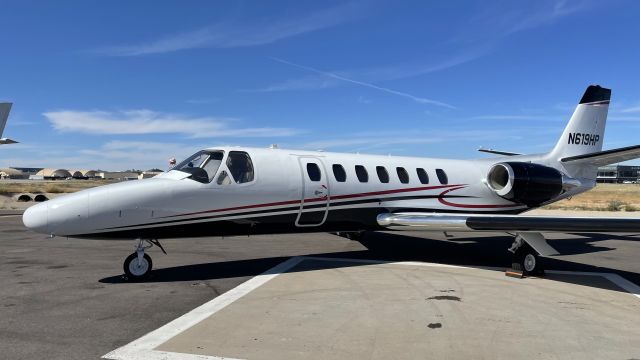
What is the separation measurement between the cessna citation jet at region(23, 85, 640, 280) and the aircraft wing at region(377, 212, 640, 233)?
2 cm

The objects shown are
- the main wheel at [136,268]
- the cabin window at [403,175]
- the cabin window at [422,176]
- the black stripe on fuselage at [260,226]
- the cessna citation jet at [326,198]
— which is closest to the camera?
the cessna citation jet at [326,198]

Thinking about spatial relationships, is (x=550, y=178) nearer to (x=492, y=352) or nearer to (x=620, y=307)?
(x=620, y=307)

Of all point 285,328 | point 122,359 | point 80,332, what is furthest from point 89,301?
point 285,328

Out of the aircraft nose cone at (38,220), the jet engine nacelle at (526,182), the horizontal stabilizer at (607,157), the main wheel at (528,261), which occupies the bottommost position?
the main wheel at (528,261)

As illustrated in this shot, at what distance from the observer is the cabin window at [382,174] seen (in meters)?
11.9

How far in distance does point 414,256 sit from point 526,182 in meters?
3.71

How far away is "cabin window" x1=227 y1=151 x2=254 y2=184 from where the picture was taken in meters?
9.73

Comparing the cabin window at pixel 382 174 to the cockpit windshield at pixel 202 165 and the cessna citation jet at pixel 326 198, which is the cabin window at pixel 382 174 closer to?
the cessna citation jet at pixel 326 198

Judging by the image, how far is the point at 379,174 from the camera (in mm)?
11953

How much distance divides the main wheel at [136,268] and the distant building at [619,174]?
17471 cm

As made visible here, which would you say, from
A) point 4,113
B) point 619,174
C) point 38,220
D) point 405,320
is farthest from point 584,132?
point 619,174

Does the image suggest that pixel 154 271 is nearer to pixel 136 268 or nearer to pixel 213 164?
pixel 136 268

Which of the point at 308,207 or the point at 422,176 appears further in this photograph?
the point at 422,176

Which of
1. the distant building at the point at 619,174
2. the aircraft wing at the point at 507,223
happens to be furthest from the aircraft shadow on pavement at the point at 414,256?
the distant building at the point at 619,174
